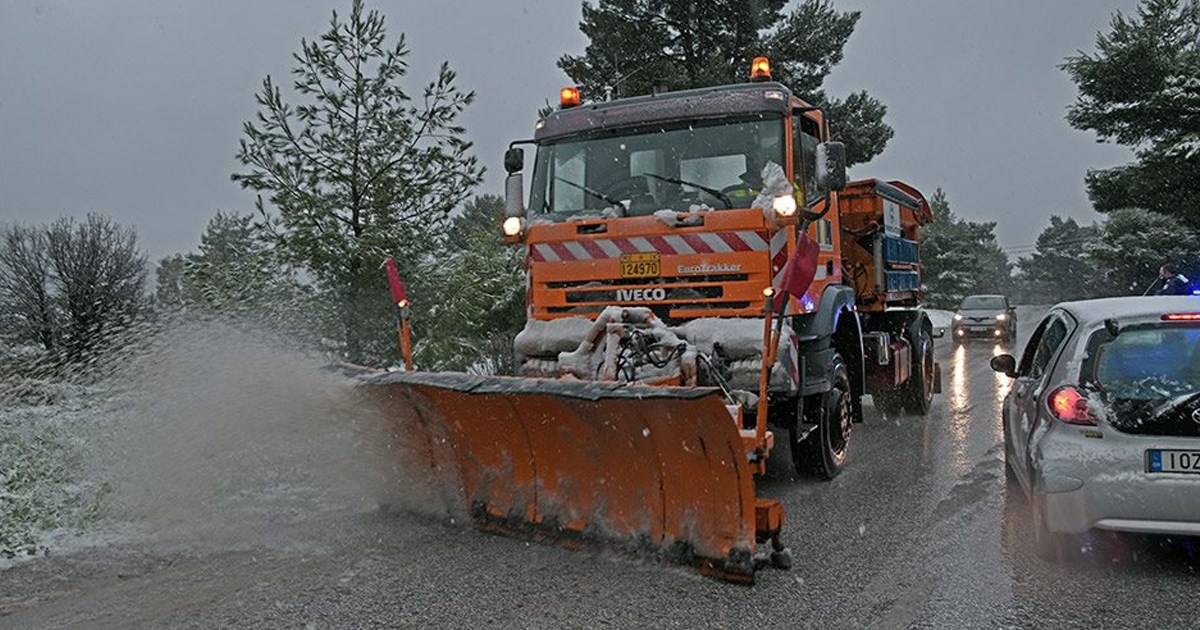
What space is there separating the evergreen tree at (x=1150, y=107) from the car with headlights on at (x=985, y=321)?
169 inches

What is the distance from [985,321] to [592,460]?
930 inches

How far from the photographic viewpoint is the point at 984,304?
26719 mm

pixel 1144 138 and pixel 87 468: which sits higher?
pixel 1144 138

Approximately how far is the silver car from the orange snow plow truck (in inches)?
56.4

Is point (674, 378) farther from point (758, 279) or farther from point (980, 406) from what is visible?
point (980, 406)

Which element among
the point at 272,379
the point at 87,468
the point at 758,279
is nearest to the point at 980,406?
the point at 758,279

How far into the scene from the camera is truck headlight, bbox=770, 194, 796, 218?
6.14m

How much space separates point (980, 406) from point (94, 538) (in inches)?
397

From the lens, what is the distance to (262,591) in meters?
4.61

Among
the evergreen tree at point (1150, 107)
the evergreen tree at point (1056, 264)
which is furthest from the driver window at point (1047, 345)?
the evergreen tree at point (1056, 264)

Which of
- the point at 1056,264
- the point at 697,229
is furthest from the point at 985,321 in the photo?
the point at 1056,264

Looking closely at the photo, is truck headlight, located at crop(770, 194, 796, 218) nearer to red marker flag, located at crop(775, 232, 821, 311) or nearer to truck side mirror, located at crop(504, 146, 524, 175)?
red marker flag, located at crop(775, 232, 821, 311)

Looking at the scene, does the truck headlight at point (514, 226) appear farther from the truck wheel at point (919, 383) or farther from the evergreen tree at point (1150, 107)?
the evergreen tree at point (1150, 107)

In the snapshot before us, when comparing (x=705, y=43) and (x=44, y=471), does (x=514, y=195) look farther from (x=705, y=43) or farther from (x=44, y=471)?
(x=705, y=43)
